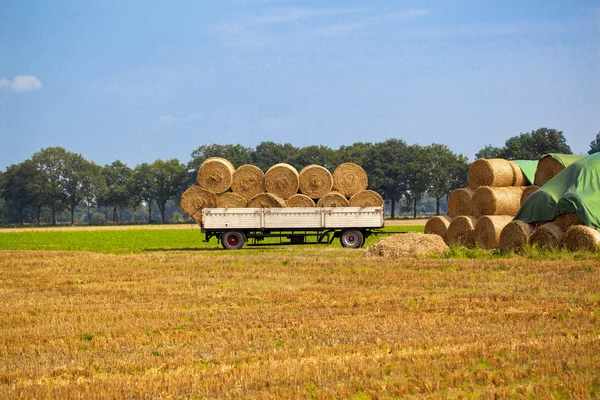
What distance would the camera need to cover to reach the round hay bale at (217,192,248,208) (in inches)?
1161

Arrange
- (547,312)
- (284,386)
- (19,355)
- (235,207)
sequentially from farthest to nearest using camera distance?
(235,207), (547,312), (19,355), (284,386)

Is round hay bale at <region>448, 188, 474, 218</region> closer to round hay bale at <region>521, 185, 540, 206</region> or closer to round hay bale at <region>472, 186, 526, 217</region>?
round hay bale at <region>472, 186, 526, 217</region>

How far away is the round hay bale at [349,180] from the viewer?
98.9 feet


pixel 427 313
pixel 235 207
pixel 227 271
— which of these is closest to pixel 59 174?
pixel 235 207

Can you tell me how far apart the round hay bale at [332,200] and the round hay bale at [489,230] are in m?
6.06

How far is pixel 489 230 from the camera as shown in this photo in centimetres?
2455

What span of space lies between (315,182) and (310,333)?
1936 centimetres

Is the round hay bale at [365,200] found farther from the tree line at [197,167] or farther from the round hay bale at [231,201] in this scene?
the tree line at [197,167]

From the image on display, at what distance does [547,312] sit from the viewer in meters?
11.8

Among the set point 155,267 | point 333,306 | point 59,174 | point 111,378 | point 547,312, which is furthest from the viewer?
point 59,174

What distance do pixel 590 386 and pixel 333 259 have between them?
15.4 metres

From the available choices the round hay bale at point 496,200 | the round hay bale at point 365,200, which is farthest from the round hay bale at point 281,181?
the round hay bale at point 496,200

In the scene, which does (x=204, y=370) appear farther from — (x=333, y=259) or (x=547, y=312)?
(x=333, y=259)

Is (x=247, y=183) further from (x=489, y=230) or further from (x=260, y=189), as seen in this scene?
(x=489, y=230)
